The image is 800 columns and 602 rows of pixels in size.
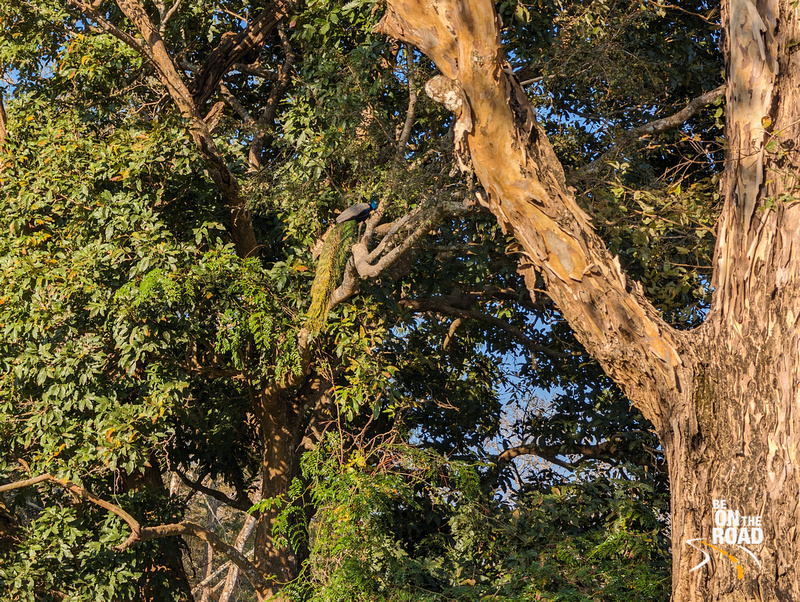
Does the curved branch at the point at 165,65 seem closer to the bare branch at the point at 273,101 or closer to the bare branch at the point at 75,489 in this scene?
the bare branch at the point at 273,101

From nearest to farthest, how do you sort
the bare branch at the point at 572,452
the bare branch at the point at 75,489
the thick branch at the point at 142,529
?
the bare branch at the point at 75,489 → the thick branch at the point at 142,529 → the bare branch at the point at 572,452

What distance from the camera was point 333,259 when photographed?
659cm

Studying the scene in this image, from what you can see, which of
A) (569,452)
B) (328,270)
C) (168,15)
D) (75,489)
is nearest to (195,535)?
(75,489)

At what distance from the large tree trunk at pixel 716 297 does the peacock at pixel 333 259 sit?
82.3 inches

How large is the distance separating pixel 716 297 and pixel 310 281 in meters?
3.89

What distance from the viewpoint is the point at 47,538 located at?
6.45 meters

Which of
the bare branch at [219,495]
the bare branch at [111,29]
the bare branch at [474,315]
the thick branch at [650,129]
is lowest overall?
the bare branch at [219,495]

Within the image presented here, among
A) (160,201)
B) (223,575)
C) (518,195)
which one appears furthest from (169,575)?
(223,575)

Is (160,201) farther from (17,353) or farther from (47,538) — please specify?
(47,538)

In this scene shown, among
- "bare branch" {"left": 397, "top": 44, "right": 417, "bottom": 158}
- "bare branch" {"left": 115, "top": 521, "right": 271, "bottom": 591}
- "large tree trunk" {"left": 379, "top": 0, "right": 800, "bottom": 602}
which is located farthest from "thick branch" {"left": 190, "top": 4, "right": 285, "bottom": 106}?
"bare branch" {"left": 115, "top": 521, "right": 271, "bottom": 591}

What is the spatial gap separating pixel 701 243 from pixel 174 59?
5240 mm

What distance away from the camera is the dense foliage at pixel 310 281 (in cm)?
593

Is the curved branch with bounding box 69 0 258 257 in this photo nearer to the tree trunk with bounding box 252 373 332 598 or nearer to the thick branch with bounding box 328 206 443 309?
the thick branch with bounding box 328 206 443 309

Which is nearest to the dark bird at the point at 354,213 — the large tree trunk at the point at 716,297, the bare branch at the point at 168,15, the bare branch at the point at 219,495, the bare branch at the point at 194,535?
the large tree trunk at the point at 716,297
